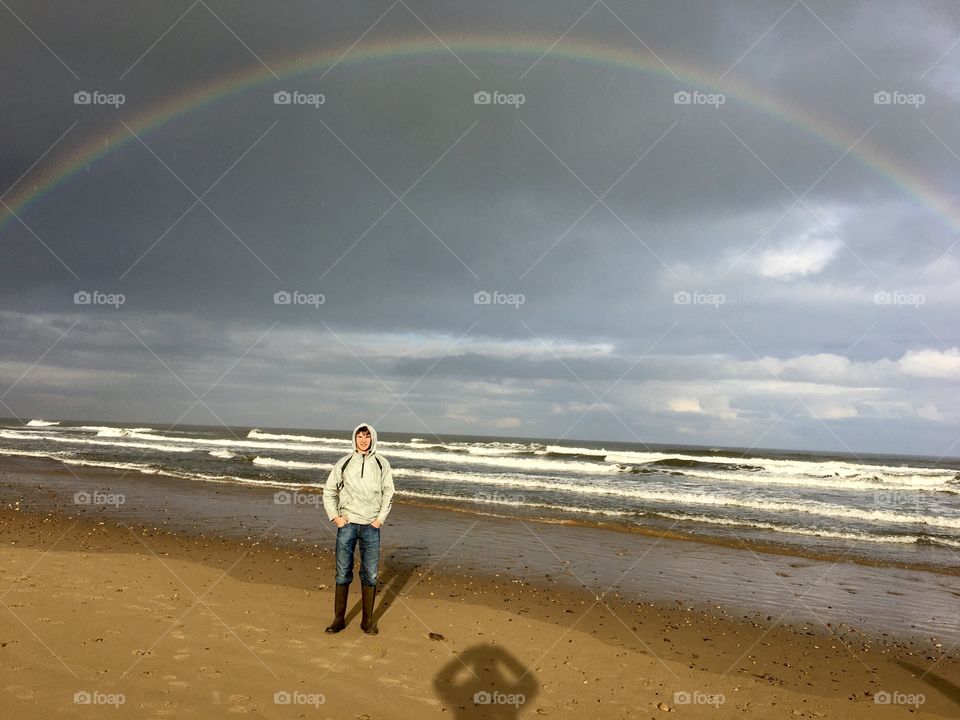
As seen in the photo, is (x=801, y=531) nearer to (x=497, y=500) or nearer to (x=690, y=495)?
(x=690, y=495)

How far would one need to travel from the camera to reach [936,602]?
905 centimetres

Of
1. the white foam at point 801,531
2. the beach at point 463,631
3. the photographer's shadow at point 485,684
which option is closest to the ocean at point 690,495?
the white foam at point 801,531

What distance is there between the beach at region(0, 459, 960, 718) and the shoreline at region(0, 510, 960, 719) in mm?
26

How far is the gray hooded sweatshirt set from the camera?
20.5ft

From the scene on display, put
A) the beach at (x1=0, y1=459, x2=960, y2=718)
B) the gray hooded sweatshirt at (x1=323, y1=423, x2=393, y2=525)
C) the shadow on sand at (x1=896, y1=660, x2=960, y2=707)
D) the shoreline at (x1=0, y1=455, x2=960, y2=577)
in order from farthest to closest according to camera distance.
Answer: the shoreline at (x1=0, y1=455, x2=960, y2=577) < the gray hooded sweatshirt at (x1=323, y1=423, x2=393, y2=525) < the shadow on sand at (x1=896, y1=660, x2=960, y2=707) < the beach at (x1=0, y1=459, x2=960, y2=718)

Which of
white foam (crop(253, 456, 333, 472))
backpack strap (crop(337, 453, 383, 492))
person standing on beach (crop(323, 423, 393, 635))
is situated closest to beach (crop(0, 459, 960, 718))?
person standing on beach (crop(323, 423, 393, 635))

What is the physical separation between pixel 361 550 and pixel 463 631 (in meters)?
1.47

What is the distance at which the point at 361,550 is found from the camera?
6.31m

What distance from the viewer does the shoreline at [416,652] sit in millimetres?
4840

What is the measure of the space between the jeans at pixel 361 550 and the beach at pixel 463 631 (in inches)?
23.1

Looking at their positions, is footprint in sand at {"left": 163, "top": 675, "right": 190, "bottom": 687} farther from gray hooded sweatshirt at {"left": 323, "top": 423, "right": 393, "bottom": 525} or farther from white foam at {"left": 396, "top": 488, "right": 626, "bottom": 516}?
white foam at {"left": 396, "top": 488, "right": 626, "bottom": 516}

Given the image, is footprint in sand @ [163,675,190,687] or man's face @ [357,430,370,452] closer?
footprint in sand @ [163,675,190,687]

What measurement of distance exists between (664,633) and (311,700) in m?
4.17

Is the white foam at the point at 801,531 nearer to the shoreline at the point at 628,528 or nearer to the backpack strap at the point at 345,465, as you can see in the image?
the shoreline at the point at 628,528
